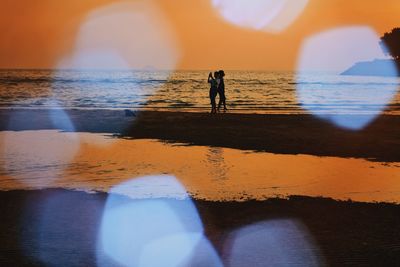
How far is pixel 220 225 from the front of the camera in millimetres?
7750

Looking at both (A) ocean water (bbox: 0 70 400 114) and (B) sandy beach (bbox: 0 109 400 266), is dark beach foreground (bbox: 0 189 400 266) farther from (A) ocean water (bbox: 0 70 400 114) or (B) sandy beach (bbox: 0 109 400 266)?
(A) ocean water (bbox: 0 70 400 114)

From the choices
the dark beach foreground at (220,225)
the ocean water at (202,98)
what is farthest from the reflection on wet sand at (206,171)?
the ocean water at (202,98)

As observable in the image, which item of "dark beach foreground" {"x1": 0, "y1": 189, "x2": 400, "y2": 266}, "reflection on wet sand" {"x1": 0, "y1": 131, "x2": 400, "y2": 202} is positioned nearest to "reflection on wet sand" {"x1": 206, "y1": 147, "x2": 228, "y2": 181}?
"reflection on wet sand" {"x1": 0, "y1": 131, "x2": 400, "y2": 202}

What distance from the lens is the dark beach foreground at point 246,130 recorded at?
54.6 ft

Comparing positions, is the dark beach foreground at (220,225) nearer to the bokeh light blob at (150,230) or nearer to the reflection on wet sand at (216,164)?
the bokeh light blob at (150,230)

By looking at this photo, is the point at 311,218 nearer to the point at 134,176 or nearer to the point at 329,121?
the point at 134,176

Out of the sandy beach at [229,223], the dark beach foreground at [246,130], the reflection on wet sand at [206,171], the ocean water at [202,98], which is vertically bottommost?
the sandy beach at [229,223]

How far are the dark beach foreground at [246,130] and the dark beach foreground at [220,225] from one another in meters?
6.70

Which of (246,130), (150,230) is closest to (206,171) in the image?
(150,230)

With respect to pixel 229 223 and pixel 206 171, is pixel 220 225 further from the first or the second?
pixel 206 171

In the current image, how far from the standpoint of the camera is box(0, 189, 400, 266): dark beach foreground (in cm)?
638

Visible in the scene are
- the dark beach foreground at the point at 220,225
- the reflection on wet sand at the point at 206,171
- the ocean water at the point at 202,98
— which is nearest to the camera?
the dark beach foreground at the point at 220,225

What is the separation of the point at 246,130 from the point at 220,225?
13661 millimetres

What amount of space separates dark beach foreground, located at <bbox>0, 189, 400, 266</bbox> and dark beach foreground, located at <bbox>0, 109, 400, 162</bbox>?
6.70 meters
